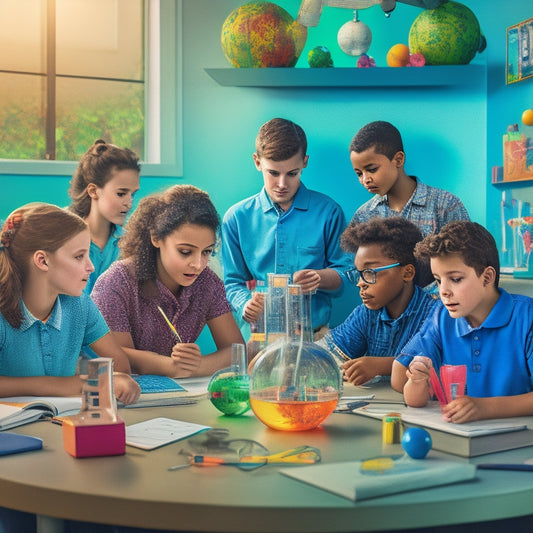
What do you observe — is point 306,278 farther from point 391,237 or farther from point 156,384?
point 156,384

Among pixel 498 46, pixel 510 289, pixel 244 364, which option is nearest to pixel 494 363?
pixel 244 364

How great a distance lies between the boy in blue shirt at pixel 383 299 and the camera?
228 centimetres

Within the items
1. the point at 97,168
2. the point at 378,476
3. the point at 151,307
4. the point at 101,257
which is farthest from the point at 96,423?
the point at 97,168

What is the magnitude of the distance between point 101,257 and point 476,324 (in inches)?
65.3

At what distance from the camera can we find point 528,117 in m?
3.14

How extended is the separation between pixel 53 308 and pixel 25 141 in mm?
1997

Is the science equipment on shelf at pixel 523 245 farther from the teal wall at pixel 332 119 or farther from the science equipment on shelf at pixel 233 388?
the science equipment on shelf at pixel 233 388

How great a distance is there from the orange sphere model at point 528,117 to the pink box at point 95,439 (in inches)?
97.0

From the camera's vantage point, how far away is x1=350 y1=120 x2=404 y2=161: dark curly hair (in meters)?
3.11

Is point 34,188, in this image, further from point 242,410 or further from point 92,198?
point 242,410

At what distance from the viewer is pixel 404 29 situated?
141 inches

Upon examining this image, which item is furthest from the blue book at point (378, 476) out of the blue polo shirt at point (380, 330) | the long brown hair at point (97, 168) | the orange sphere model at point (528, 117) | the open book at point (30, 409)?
the orange sphere model at point (528, 117)

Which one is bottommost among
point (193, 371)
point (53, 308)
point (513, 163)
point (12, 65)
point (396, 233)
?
point (193, 371)

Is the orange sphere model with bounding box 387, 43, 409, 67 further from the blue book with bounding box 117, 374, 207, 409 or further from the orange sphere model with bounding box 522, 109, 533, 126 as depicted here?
the blue book with bounding box 117, 374, 207, 409
